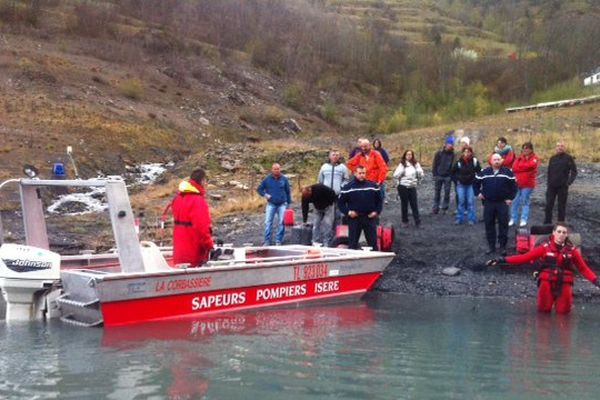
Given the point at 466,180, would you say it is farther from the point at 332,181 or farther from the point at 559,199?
the point at 332,181

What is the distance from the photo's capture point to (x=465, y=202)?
1541 centimetres

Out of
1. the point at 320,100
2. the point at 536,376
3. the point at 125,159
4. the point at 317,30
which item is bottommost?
the point at 536,376

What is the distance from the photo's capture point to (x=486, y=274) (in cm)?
1341

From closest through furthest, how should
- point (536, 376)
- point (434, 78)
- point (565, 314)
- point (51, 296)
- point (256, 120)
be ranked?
point (536, 376) → point (51, 296) → point (565, 314) → point (256, 120) → point (434, 78)

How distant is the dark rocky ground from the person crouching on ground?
0.89ft

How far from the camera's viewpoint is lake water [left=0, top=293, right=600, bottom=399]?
6.98 metres

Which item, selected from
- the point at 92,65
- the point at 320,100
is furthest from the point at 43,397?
the point at 320,100

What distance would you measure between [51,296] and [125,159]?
24.2 meters

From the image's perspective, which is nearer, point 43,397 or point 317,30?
point 43,397

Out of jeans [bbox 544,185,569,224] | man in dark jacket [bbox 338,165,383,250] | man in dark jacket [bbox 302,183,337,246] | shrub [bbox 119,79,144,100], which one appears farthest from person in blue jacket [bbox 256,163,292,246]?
shrub [bbox 119,79,144,100]

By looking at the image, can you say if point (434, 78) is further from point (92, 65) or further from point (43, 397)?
point (43, 397)

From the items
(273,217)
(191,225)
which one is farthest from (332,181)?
(191,225)

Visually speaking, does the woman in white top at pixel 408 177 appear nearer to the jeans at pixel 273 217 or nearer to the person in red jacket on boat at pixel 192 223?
the jeans at pixel 273 217

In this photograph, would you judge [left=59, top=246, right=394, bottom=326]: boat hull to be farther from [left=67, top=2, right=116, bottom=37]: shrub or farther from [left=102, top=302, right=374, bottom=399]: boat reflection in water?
[left=67, top=2, right=116, bottom=37]: shrub
